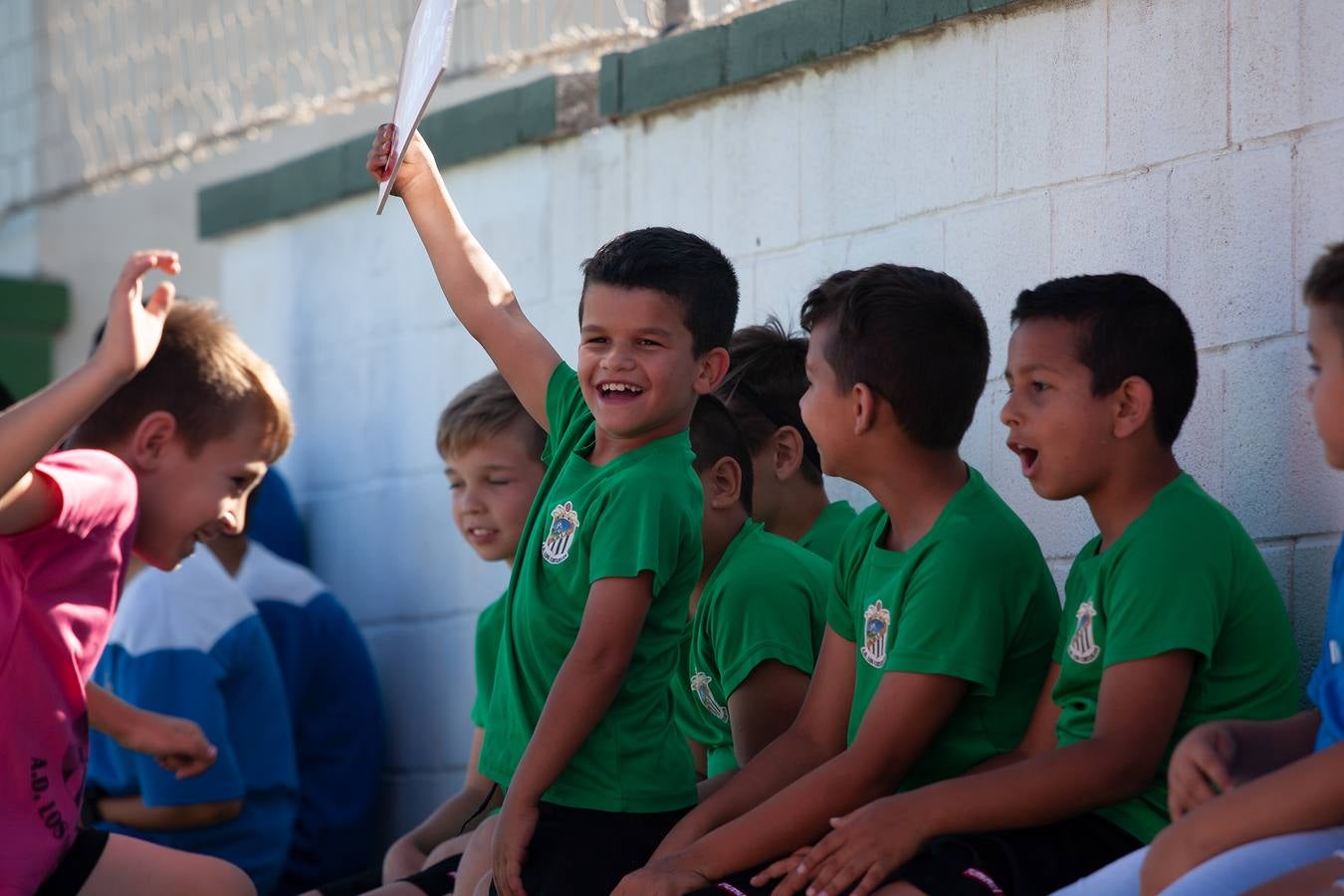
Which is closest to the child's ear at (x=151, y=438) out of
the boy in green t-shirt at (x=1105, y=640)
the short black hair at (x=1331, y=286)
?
the boy in green t-shirt at (x=1105, y=640)

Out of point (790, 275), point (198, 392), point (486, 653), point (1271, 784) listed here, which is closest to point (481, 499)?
point (486, 653)

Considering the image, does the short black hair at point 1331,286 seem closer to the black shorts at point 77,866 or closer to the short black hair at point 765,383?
the short black hair at point 765,383

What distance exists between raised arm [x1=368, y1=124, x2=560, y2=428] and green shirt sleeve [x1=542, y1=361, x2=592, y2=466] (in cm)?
2

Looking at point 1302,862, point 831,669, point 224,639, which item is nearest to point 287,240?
point 224,639

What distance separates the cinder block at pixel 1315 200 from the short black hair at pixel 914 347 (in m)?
0.51

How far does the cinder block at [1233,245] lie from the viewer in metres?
3.06

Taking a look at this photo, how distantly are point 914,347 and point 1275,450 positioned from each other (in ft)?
2.01

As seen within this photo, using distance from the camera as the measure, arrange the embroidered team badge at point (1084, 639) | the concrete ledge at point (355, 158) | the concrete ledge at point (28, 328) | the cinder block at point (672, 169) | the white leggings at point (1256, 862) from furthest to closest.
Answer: the concrete ledge at point (28, 328) → the concrete ledge at point (355, 158) → the cinder block at point (672, 169) → the embroidered team badge at point (1084, 639) → the white leggings at point (1256, 862)

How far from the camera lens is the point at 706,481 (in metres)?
3.57

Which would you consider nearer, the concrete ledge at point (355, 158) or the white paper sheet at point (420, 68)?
the white paper sheet at point (420, 68)

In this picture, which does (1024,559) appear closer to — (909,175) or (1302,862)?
(1302,862)

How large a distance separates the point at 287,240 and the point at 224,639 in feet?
5.35

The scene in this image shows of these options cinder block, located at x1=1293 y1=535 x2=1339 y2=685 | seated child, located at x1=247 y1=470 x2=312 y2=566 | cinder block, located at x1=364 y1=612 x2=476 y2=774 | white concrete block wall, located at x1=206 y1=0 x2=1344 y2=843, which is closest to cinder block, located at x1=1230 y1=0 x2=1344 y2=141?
white concrete block wall, located at x1=206 y1=0 x2=1344 y2=843

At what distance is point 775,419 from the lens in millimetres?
3816
